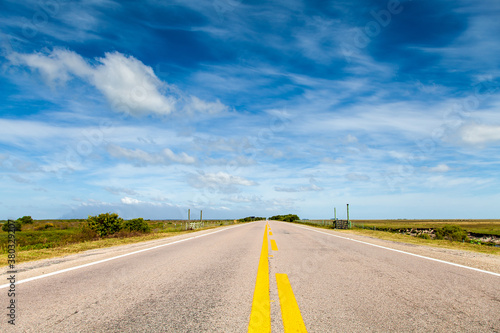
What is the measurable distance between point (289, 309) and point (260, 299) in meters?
0.53

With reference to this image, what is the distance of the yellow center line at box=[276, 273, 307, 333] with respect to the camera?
267 centimetres

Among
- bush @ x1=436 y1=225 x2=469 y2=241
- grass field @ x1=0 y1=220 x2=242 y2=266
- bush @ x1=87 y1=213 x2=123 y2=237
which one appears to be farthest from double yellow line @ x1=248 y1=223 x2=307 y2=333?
bush @ x1=436 y1=225 x2=469 y2=241

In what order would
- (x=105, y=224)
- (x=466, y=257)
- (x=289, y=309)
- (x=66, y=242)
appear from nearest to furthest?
1. (x=289, y=309)
2. (x=466, y=257)
3. (x=66, y=242)
4. (x=105, y=224)

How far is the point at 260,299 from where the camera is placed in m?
3.60

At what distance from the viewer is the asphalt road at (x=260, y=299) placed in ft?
9.06

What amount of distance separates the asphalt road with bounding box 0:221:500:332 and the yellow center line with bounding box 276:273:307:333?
0.01 m

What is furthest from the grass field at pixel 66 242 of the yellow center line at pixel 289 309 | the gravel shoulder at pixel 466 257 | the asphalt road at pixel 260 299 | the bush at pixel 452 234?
the bush at pixel 452 234

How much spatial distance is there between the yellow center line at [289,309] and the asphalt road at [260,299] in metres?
0.01

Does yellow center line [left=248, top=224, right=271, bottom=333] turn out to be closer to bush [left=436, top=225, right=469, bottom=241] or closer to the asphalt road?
the asphalt road

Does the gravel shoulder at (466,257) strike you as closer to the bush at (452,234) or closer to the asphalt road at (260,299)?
the asphalt road at (260,299)

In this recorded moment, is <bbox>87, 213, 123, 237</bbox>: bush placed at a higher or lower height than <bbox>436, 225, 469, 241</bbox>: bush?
higher

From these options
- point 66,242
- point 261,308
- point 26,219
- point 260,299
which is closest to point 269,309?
point 261,308

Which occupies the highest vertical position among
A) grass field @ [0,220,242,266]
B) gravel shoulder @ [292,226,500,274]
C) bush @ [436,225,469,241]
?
gravel shoulder @ [292,226,500,274]

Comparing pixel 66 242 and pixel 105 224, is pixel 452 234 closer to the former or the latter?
pixel 105 224
